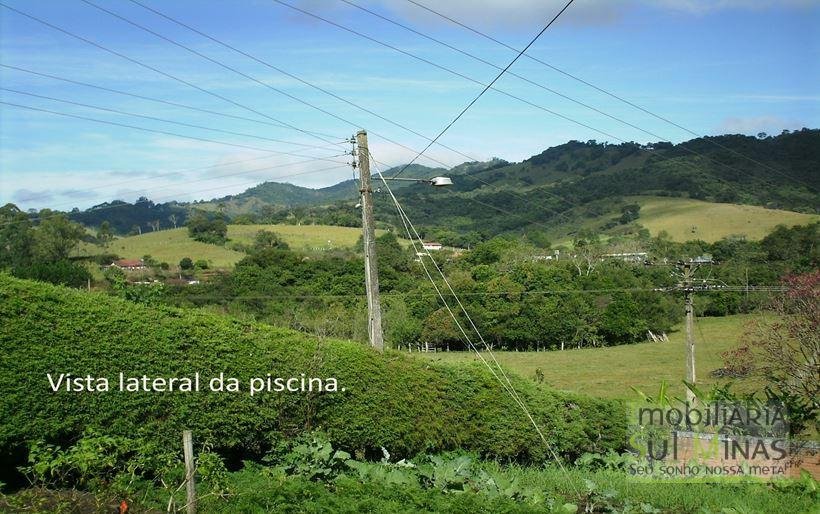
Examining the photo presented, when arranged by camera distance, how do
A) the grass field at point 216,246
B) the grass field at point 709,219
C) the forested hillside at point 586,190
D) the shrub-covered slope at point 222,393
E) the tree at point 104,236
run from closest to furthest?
1. the shrub-covered slope at point 222,393
2. the tree at point 104,236
3. the grass field at point 216,246
4. the grass field at point 709,219
5. the forested hillside at point 586,190

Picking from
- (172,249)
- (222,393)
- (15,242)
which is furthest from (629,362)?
(172,249)

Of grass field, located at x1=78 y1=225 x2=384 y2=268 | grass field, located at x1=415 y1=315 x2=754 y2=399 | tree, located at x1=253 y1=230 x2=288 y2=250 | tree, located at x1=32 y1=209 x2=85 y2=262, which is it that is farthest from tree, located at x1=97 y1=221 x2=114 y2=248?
grass field, located at x1=415 y1=315 x2=754 y2=399

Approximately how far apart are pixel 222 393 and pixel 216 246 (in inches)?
2954

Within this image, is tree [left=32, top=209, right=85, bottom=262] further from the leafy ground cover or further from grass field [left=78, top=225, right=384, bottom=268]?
the leafy ground cover

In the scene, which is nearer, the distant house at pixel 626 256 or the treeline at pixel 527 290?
the treeline at pixel 527 290

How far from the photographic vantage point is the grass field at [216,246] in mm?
72438

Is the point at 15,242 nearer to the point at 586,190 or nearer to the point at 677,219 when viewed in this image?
the point at 677,219

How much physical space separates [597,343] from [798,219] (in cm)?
4070

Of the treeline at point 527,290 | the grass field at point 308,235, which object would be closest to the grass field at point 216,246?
the grass field at point 308,235

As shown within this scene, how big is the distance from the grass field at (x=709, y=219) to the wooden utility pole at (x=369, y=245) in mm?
81557

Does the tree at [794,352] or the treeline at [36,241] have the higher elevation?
the treeline at [36,241]

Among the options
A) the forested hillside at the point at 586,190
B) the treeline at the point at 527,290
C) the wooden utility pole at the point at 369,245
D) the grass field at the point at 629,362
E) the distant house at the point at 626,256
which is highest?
the forested hillside at the point at 586,190

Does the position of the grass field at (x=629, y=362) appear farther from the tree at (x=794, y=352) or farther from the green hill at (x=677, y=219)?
the green hill at (x=677, y=219)

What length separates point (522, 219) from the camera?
4628 inches
